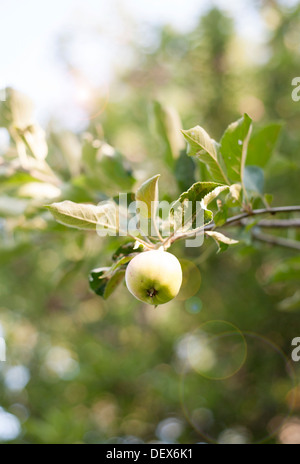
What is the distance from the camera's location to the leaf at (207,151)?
0.59 m

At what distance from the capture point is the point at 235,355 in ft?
8.25

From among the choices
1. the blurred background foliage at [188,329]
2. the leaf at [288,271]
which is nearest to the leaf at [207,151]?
the leaf at [288,271]

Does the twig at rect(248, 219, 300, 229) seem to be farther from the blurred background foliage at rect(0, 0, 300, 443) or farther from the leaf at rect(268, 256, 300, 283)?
the blurred background foliage at rect(0, 0, 300, 443)

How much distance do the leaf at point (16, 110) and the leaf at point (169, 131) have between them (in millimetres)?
304

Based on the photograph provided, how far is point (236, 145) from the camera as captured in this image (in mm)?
652

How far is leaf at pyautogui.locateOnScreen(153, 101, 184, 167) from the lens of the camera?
0.89 meters

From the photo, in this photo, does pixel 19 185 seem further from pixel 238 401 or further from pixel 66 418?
pixel 238 401

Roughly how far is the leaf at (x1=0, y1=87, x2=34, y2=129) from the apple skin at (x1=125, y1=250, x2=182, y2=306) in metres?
0.59

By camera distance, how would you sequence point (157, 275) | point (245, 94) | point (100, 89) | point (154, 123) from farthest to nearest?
point (100, 89) < point (245, 94) < point (154, 123) < point (157, 275)

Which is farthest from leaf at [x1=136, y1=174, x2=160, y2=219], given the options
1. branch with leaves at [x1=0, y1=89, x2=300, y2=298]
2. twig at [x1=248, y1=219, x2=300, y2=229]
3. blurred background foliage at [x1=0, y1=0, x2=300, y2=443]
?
blurred background foliage at [x1=0, y1=0, x2=300, y2=443]

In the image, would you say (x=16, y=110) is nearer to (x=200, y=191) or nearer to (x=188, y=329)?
(x=200, y=191)

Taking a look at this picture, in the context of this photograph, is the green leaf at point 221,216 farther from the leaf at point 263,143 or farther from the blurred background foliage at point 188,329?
the blurred background foliage at point 188,329
